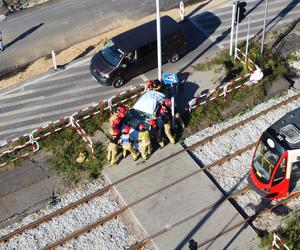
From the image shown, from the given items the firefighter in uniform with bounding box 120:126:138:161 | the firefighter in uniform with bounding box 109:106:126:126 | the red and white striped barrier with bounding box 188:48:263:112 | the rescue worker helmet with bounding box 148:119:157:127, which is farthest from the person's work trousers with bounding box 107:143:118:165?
the red and white striped barrier with bounding box 188:48:263:112

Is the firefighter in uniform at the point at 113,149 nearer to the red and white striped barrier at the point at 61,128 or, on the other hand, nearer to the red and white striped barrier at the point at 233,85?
the red and white striped barrier at the point at 61,128

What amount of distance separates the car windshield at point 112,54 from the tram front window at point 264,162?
7.45m

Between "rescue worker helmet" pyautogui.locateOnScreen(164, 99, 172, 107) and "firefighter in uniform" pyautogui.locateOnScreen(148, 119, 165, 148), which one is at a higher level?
"rescue worker helmet" pyautogui.locateOnScreen(164, 99, 172, 107)

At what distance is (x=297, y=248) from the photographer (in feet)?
57.2

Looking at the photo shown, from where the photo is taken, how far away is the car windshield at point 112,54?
2315 cm

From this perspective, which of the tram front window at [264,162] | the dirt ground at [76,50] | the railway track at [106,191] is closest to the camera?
the tram front window at [264,162]

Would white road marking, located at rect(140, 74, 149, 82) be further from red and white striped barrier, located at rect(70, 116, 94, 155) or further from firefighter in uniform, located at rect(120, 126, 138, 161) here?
firefighter in uniform, located at rect(120, 126, 138, 161)

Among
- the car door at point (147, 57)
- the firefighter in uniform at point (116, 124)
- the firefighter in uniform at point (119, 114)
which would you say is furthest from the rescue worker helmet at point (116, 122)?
the car door at point (147, 57)

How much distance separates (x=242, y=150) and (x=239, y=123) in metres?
1.44

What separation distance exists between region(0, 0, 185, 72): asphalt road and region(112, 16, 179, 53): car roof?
3999mm

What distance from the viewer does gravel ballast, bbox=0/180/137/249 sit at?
18234 millimetres

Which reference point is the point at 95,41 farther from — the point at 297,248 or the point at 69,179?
the point at 297,248

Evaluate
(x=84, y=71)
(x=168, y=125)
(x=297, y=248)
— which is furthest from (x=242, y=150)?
(x=84, y=71)

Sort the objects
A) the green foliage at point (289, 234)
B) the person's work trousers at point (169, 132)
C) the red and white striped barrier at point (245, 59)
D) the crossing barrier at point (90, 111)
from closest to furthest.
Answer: the green foliage at point (289, 234) < the person's work trousers at point (169, 132) < the crossing barrier at point (90, 111) < the red and white striped barrier at point (245, 59)
